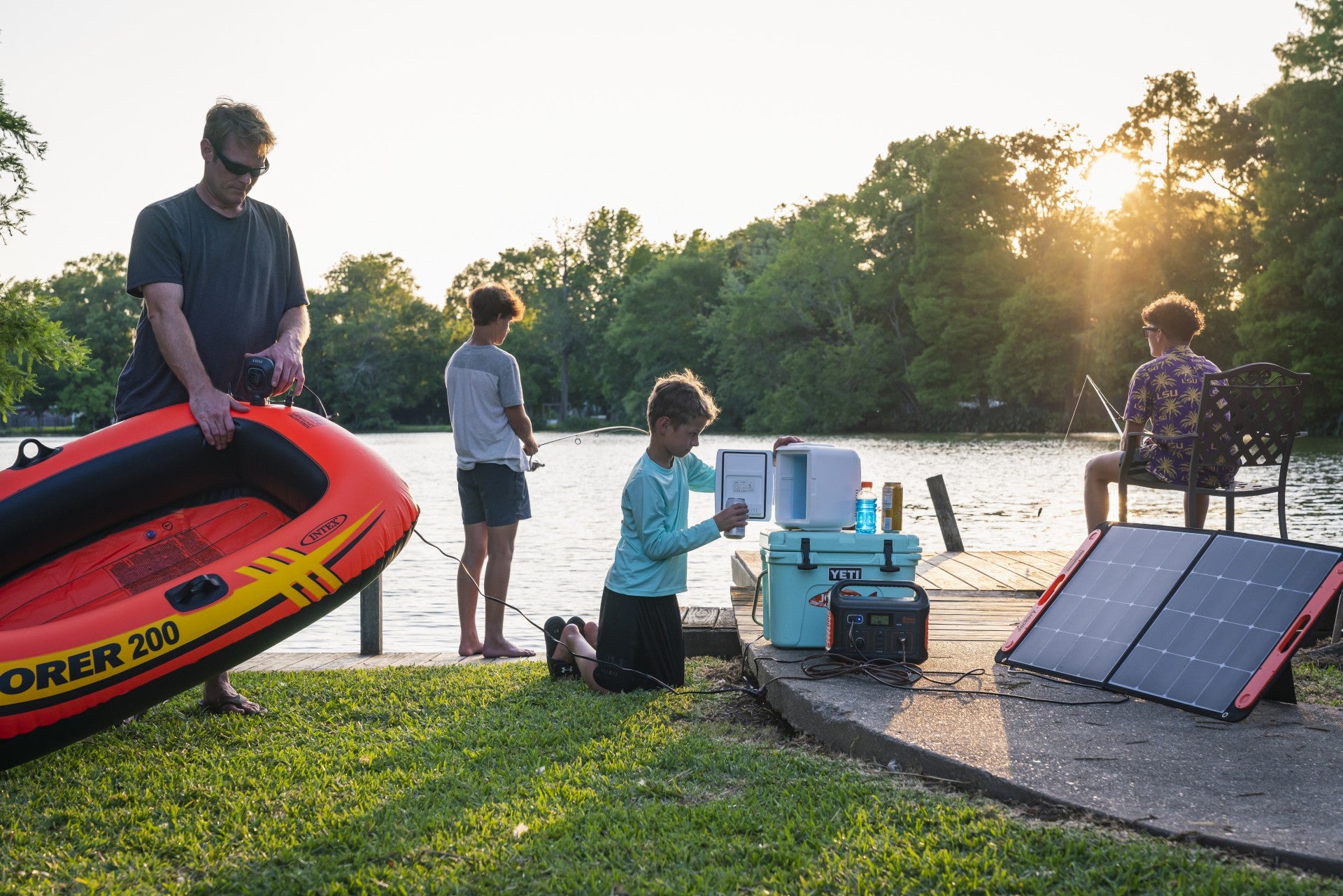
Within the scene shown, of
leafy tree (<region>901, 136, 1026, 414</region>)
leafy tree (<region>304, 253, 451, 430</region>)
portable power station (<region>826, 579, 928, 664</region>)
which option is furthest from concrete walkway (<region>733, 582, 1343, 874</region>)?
leafy tree (<region>304, 253, 451, 430</region>)

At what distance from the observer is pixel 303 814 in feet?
9.84

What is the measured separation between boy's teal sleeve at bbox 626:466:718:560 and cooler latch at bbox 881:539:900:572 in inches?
29.4

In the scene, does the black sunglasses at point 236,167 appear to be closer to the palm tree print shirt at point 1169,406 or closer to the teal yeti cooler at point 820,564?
the teal yeti cooler at point 820,564

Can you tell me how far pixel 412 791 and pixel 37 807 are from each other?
1021mm

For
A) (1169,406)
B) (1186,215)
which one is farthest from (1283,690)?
(1186,215)

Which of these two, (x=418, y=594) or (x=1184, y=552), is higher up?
(x=1184, y=552)

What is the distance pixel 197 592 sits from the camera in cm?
336

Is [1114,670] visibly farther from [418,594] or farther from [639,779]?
[418,594]

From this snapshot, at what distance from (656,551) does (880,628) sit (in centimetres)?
88

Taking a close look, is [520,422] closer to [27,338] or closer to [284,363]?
[284,363]

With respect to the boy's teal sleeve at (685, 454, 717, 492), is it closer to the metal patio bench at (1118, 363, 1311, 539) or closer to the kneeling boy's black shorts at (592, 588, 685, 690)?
the kneeling boy's black shorts at (592, 588, 685, 690)

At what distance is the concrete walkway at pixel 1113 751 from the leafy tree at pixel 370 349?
6201 centimetres

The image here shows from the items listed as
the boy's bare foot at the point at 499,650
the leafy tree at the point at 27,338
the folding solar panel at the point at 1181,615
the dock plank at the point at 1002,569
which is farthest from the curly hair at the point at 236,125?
the leafy tree at the point at 27,338

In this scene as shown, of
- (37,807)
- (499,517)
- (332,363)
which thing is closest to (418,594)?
(499,517)
